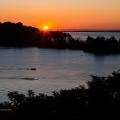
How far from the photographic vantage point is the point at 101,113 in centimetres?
755

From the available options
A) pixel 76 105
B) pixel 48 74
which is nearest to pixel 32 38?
pixel 48 74

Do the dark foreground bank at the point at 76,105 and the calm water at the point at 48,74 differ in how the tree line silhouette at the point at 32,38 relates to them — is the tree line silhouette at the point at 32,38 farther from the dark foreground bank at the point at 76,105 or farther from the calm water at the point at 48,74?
the dark foreground bank at the point at 76,105

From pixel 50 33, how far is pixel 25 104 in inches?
3873

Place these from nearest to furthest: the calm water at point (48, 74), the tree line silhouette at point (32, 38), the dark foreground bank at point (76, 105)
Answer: the dark foreground bank at point (76, 105), the calm water at point (48, 74), the tree line silhouette at point (32, 38)

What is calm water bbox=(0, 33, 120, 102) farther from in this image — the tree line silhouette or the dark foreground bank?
the tree line silhouette

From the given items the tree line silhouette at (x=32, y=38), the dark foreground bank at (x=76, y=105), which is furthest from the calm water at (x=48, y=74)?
the tree line silhouette at (x=32, y=38)

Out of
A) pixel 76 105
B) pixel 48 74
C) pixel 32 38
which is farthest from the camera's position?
pixel 32 38

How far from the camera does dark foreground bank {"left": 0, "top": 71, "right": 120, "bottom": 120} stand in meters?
7.54

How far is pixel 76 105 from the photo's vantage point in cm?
787

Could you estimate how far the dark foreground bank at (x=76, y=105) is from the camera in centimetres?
754

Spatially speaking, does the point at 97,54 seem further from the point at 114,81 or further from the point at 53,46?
the point at 114,81

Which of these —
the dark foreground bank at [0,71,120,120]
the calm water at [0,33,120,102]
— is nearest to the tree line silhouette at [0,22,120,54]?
the calm water at [0,33,120,102]

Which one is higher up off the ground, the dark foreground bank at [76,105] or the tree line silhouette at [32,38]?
the dark foreground bank at [76,105]

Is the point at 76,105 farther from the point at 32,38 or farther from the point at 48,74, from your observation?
the point at 32,38
